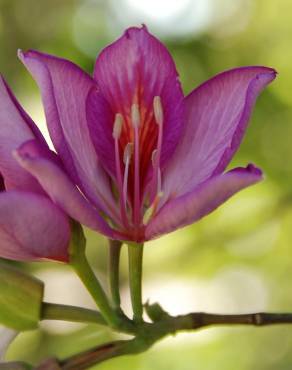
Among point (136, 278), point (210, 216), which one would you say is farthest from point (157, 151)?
point (210, 216)

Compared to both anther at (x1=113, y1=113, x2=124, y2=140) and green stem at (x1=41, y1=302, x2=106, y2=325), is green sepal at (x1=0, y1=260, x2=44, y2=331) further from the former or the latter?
anther at (x1=113, y1=113, x2=124, y2=140)

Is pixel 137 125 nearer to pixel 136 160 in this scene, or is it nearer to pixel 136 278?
pixel 136 160

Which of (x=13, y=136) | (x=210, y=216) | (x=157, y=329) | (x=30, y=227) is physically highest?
(x=210, y=216)

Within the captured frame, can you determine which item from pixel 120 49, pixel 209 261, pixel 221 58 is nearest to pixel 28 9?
pixel 221 58

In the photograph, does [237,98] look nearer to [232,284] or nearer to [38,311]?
[38,311]

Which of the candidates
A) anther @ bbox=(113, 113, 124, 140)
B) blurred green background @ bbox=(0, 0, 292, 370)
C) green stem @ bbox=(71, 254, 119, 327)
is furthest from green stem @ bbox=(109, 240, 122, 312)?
blurred green background @ bbox=(0, 0, 292, 370)

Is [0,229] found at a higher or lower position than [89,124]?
lower
